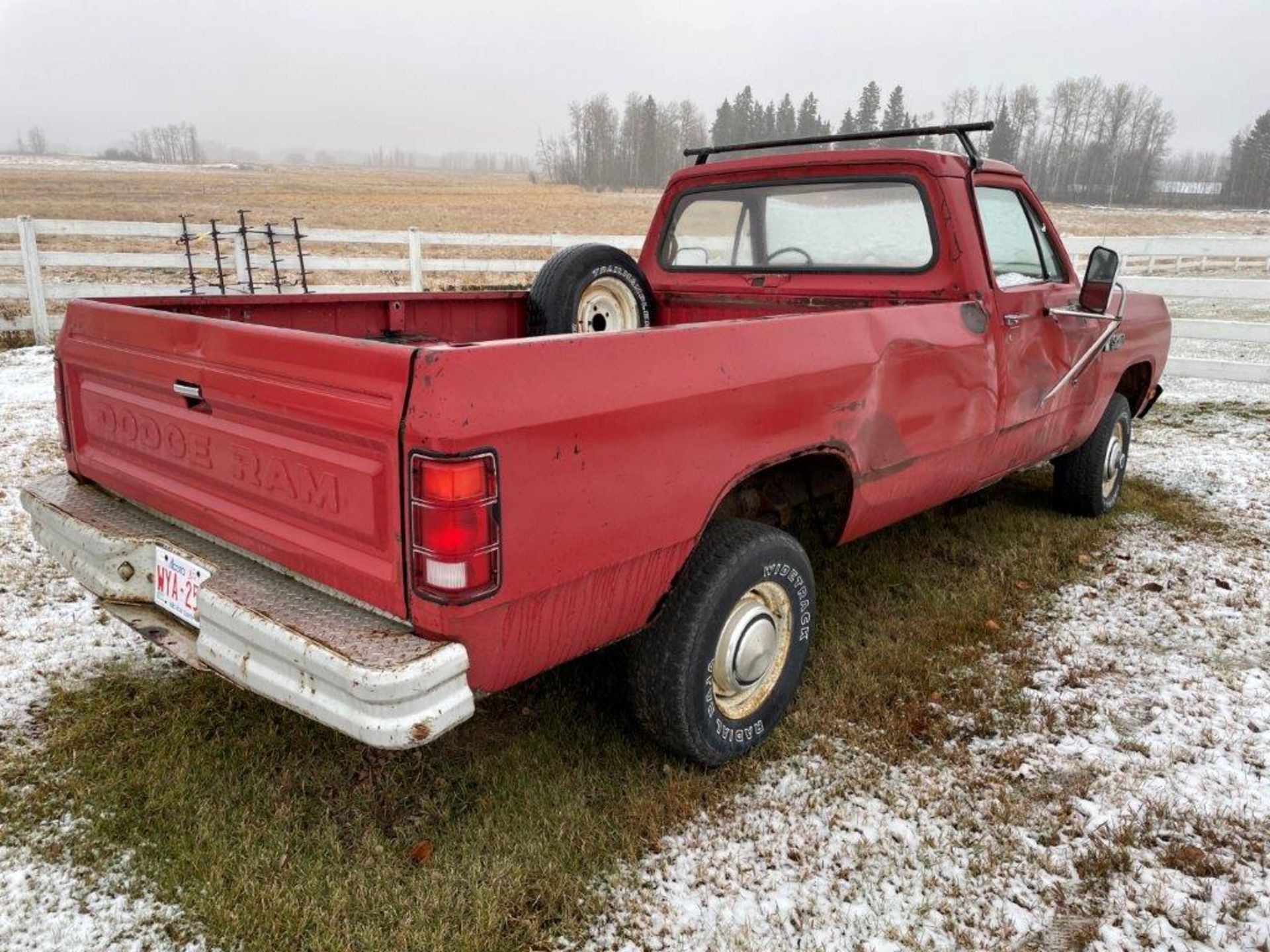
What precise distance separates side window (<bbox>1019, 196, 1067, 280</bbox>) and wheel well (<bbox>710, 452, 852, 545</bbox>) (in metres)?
1.91

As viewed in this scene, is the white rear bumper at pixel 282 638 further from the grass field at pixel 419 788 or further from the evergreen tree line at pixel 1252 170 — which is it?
the evergreen tree line at pixel 1252 170

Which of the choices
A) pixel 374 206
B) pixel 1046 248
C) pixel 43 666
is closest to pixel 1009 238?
pixel 1046 248

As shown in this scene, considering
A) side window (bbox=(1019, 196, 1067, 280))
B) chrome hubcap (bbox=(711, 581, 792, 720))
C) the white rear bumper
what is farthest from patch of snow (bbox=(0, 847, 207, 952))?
side window (bbox=(1019, 196, 1067, 280))

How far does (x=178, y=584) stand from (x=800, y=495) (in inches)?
77.5

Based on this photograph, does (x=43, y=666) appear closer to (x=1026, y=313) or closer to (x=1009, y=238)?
(x=1026, y=313)

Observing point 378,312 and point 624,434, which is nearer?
point 624,434

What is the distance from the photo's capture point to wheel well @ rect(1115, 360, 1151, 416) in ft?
17.2

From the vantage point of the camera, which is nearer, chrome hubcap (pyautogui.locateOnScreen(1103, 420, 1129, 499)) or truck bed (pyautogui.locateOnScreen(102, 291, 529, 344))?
truck bed (pyautogui.locateOnScreen(102, 291, 529, 344))

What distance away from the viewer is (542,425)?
1927 millimetres

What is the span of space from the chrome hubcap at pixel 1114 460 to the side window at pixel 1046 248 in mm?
1191

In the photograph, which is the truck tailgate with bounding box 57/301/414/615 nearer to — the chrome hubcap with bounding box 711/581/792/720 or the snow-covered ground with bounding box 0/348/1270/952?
the snow-covered ground with bounding box 0/348/1270/952

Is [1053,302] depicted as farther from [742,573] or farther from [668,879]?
[668,879]

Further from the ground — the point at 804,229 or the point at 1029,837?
the point at 804,229

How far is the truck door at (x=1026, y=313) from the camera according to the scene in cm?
364
